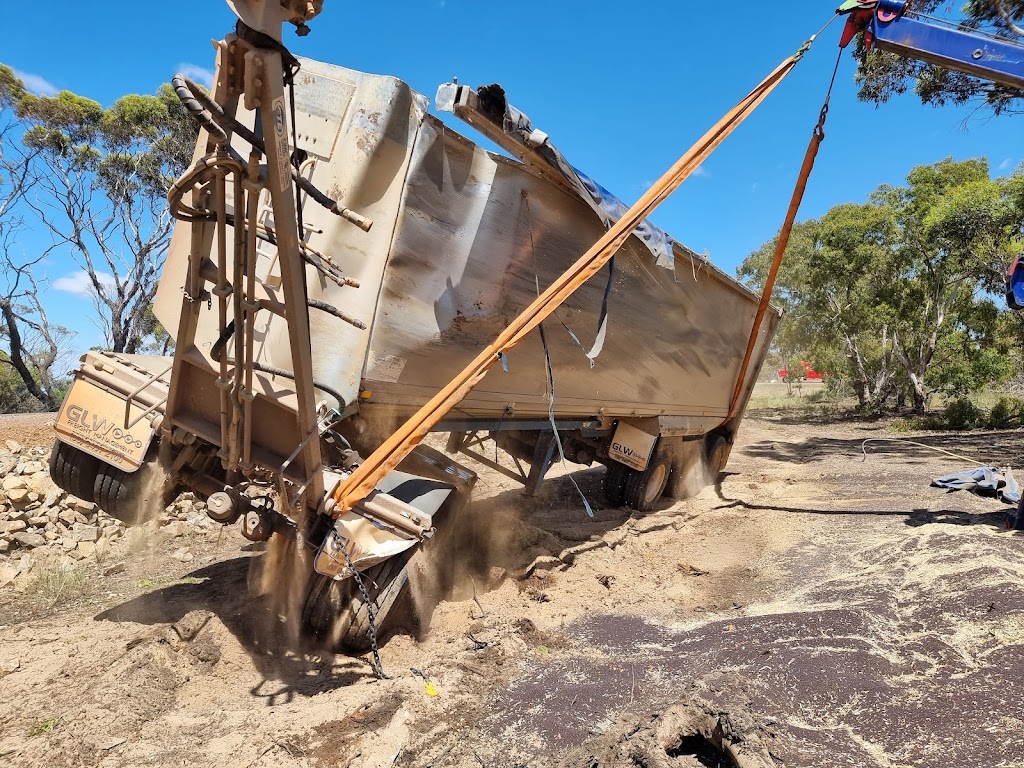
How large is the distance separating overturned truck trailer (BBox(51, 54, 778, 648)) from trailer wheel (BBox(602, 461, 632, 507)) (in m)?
3.60

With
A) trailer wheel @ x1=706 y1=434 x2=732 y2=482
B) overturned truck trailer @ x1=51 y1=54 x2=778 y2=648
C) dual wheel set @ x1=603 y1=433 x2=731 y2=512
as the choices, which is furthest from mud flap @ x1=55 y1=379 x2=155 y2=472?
trailer wheel @ x1=706 y1=434 x2=732 y2=482

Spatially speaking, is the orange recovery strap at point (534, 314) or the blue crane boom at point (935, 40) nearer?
the orange recovery strap at point (534, 314)

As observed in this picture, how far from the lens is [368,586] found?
363 centimetres

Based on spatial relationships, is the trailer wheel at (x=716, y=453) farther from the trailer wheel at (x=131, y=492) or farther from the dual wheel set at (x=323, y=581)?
the trailer wheel at (x=131, y=492)

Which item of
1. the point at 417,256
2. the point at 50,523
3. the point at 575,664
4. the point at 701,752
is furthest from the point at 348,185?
the point at 50,523

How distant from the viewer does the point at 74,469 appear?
4059 mm

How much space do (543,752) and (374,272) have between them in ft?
8.53

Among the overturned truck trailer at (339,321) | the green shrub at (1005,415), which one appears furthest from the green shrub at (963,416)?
the overturned truck trailer at (339,321)

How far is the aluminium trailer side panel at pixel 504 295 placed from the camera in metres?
3.73

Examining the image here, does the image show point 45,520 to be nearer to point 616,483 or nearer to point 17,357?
point 616,483

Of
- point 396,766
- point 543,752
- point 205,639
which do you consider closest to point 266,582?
point 205,639

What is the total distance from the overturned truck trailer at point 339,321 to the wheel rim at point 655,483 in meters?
3.73

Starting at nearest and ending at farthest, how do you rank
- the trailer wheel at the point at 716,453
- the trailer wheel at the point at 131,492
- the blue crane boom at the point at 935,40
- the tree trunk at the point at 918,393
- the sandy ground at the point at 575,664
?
the sandy ground at the point at 575,664
the trailer wheel at the point at 131,492
the blue crane boom at the point at 935,40
the trailer wheel at the point at 716,453
the tree trunk at the point at 918,393

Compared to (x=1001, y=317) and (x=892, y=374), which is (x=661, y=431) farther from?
(x=892, y=374)
